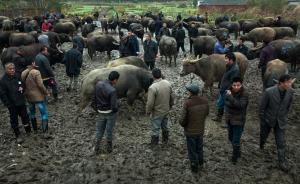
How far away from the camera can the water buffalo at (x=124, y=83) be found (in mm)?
10789

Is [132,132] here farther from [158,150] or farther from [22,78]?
[22,78]

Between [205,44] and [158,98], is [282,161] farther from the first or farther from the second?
[205,44]

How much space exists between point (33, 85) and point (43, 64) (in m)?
1.89

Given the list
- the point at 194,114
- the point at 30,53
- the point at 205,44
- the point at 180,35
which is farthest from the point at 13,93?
the point at 180,35

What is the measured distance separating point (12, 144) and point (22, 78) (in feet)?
5.82

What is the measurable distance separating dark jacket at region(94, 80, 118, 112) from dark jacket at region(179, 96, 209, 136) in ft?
5.56

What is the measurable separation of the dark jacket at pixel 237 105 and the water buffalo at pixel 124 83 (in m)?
3.85

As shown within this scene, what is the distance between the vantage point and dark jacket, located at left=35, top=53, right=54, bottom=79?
11180 millimetres

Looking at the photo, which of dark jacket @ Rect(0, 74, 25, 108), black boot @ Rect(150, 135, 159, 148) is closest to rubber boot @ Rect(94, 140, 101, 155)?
black boot @ Rect(150, 135, 159, 148)

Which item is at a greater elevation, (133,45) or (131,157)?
(133,45)

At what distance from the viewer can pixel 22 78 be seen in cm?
958

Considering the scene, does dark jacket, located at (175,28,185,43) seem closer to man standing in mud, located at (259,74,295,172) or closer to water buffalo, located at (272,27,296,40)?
water buffalo, located at (272,27,296,40)

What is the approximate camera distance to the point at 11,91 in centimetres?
906

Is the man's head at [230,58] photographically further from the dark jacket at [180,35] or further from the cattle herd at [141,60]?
the dark jacket at [180,35]
